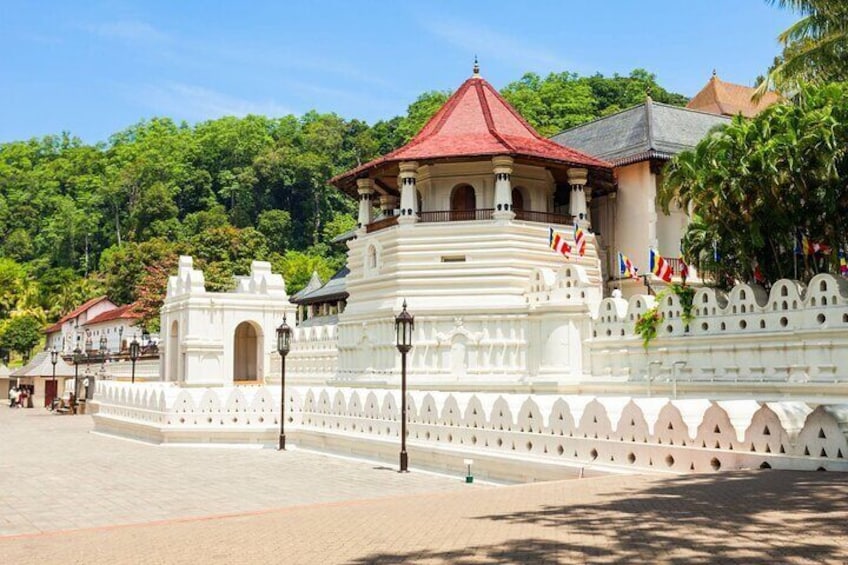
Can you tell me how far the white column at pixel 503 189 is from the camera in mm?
29891

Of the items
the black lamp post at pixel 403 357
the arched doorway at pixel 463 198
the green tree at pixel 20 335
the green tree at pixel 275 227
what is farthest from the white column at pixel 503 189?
the green tree at pixel 20 335

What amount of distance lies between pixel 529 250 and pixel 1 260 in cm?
8422

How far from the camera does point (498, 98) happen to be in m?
34.8

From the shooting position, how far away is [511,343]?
2816cm

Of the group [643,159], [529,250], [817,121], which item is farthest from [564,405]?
[643,159]

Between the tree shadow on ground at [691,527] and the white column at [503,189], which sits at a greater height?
the white column at [503,189]

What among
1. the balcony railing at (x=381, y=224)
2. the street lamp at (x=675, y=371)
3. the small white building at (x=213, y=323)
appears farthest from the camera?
the small white building at (x=213, y=323)

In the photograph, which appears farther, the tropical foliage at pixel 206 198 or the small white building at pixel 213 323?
the tropical foliage at pixel 206 198

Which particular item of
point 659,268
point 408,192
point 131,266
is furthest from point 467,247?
point 131,266

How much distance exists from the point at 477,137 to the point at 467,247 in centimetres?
411

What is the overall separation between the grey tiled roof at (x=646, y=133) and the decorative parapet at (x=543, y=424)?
51.3ft

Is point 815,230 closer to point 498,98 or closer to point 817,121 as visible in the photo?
→ point 817,121

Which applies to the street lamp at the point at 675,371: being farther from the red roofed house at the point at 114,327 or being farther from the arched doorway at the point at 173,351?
the red roofed house at the point at 114,327

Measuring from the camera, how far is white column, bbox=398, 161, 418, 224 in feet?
101
